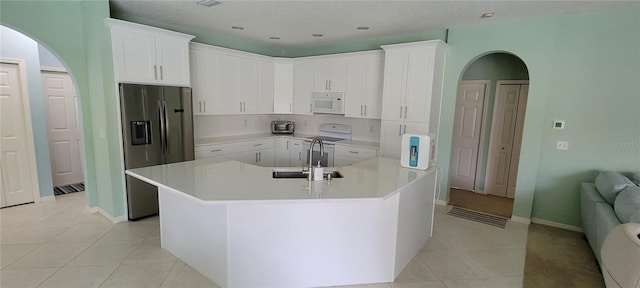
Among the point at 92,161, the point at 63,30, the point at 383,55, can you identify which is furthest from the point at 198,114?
the point at 383,55

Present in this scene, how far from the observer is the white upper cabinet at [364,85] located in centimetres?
470

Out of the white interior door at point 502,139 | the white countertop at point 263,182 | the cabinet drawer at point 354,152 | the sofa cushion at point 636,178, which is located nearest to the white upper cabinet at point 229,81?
the cabinet drawer at point 354,152

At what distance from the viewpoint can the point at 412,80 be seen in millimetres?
4180

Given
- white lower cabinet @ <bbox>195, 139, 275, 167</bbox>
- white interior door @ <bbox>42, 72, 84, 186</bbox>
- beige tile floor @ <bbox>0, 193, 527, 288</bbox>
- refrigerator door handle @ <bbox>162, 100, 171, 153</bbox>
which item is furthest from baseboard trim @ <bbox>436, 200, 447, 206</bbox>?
white interior door @ <bbox>42, 72, 84, 186</bbox>

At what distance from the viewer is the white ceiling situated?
3174 mm

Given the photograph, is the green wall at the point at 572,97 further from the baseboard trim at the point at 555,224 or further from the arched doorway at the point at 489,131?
the arched doorway at the point at 489,131

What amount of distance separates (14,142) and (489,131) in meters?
6.93

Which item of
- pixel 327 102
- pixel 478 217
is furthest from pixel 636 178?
pixel 327 102

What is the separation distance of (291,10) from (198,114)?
216cm

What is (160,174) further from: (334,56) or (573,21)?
(573,21)

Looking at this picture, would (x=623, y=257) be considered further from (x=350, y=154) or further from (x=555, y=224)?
(x=350, y=154)

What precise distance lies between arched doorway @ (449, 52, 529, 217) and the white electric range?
1848 millimetres

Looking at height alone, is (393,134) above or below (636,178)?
above

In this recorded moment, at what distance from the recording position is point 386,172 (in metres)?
2.85
